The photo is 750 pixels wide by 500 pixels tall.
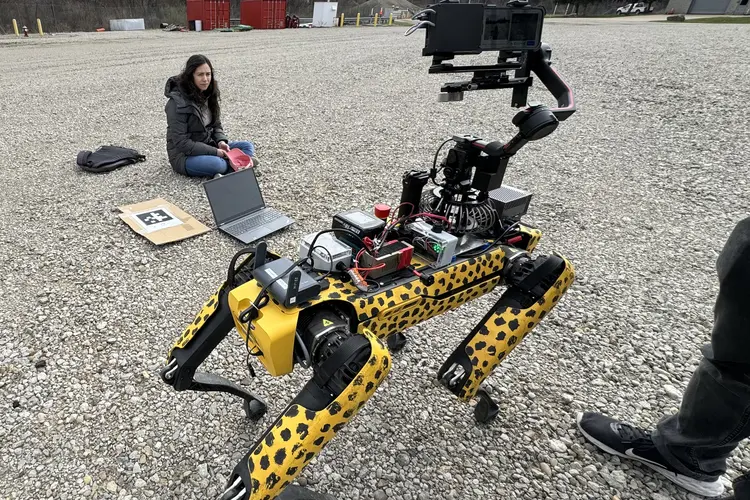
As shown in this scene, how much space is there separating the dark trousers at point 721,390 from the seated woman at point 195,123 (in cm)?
526

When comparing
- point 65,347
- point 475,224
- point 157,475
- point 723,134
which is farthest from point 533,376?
point 723,134

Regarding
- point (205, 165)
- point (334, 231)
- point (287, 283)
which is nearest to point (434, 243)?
point (334, 231)

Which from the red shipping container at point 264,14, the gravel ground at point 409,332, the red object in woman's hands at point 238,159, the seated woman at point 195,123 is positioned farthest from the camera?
the red shipping container at point 264,14

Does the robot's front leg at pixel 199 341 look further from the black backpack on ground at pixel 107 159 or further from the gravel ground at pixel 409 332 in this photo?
the black backpack on ground at pixel 107 159

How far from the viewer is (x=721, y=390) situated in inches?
74.6

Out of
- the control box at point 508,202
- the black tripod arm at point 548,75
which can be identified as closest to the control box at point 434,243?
the control box at point 508,202

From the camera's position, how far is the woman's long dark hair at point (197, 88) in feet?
16.8

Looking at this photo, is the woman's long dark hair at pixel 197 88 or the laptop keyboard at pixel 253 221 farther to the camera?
the woman's long dark hair at pixel 197 88

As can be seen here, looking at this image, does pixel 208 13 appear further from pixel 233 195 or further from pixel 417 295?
pixel 417 295

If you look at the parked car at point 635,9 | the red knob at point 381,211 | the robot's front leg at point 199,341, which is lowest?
the robot's front leg at point 199,341

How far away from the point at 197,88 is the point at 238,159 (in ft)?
3.18

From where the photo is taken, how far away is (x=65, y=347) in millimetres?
3061

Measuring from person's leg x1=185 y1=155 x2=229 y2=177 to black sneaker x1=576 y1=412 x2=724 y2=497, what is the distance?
4.86m

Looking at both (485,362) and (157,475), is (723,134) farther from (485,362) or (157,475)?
(157,475)
